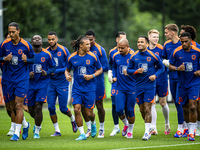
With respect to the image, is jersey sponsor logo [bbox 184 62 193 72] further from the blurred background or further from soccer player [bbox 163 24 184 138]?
the blurred background

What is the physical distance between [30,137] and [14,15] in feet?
106

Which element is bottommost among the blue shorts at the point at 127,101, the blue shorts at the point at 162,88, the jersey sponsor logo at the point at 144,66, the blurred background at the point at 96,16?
the blue shorts at the point at 127,101

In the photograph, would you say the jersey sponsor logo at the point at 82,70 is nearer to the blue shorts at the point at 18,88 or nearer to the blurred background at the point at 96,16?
the blue shorts at the point at 18,88

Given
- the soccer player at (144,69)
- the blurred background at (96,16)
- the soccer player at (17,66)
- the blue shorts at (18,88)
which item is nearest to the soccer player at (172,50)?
the soccer player at (144,69)

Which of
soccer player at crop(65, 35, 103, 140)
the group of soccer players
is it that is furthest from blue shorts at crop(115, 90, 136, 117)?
soccer player at crop(65, 35, 103, 140)

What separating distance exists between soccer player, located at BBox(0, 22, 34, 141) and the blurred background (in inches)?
1172

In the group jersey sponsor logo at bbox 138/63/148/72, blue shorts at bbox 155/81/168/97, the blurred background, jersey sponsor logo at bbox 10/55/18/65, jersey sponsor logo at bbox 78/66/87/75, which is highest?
the blurred background

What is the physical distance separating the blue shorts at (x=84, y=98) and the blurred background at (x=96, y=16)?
29956mm

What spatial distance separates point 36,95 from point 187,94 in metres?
3.50

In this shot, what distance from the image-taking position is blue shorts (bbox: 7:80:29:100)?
10969 mm

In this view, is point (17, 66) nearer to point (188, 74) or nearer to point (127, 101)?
point (127, 101)

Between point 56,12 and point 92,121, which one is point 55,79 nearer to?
point 92,121

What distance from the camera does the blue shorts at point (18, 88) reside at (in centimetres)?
1097

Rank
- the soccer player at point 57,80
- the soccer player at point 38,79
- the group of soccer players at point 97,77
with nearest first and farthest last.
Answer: the group of soccer players at point 97,77 < the soccer player at point 38,79 < the soccer player at point 57,80
